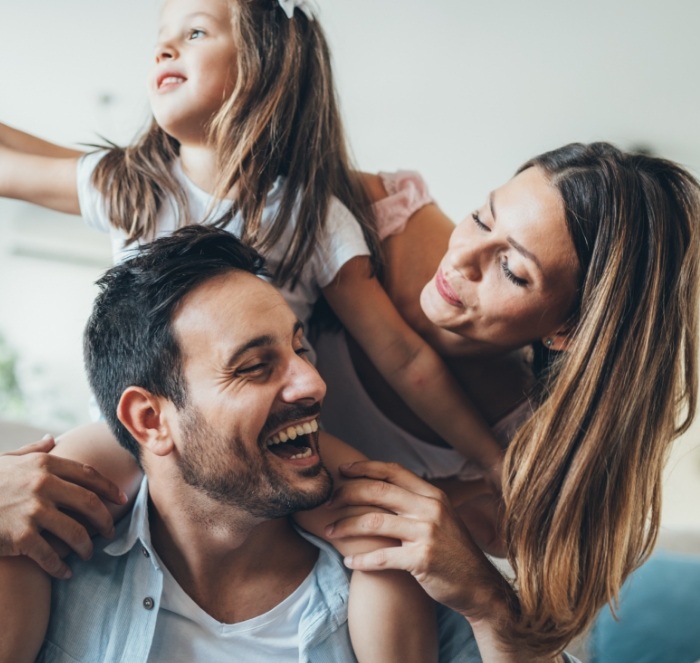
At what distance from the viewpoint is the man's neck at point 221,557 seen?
1336 millimetres

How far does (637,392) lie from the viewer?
4.58ft

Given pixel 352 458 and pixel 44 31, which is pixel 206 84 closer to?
pixel 352 458

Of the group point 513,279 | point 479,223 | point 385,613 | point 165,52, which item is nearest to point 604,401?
point 513,279

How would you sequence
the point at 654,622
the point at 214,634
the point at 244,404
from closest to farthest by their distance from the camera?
the point at 244,404, the point at 214,634, the point at 654,622

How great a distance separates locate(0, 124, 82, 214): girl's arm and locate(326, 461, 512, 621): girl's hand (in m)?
0.72

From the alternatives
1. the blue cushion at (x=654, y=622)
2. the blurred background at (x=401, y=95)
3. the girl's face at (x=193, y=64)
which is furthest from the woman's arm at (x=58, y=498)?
the blurred background at (x=401, y=95)

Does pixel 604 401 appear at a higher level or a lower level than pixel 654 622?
higher

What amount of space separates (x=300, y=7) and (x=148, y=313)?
25.8 inches

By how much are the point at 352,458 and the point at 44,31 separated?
1.95 m

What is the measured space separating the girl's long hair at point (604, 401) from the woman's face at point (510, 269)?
3 centimetres

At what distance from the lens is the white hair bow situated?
1.56 m

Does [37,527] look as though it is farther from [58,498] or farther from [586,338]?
[586,338]

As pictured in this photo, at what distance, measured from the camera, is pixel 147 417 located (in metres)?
1.29

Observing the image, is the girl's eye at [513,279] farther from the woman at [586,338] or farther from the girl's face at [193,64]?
the girl's face at [193,64]
